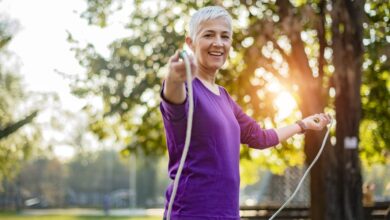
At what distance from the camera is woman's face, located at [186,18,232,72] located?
7.60 ft

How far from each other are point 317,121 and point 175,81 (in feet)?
3.89

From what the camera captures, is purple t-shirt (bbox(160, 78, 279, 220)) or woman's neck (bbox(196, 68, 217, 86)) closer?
purple t-shirt (bbox(160, 78, 279, 220))

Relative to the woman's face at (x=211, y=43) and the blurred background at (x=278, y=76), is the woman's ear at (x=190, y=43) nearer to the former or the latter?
the woman's face at (x=211, y=43)

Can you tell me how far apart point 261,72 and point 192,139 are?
1122cm

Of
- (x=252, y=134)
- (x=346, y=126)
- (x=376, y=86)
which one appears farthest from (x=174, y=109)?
(x=376, y=86)

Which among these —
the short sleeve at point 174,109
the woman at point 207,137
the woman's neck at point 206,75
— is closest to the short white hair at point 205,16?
the woman at point 207,137

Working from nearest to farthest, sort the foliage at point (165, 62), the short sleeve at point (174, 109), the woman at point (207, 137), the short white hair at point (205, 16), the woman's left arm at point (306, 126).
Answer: the short sleeve at point (174, 109) → the woman at point (207, 137) → the short white hair at point (205, 16) → the woman's left arm at point (306, 126) → the foliage at point (165, 62)

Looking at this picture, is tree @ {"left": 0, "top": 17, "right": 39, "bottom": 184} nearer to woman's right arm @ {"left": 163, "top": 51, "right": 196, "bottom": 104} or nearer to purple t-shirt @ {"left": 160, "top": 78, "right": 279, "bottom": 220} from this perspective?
purple t-shirt @ {"left": 160, "top": 78, "right": 279, "bottom": 220}

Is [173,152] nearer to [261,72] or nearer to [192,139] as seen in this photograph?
[192,139]

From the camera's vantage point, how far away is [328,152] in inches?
454

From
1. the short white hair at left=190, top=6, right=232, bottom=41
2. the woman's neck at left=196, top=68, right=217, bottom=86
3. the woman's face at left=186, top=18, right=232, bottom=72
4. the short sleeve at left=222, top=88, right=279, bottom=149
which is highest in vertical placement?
the short white hair at left=190, top=6, right=232, bottom=41

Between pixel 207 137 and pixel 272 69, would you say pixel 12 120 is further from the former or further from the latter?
pixel 207 137

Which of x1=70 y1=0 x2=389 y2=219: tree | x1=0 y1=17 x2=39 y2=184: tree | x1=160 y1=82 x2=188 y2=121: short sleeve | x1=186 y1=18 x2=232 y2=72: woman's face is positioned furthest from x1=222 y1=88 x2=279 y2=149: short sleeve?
x1=0 y1=17 x2=39 y2=184: tree

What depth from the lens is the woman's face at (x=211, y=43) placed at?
7.60 feet
